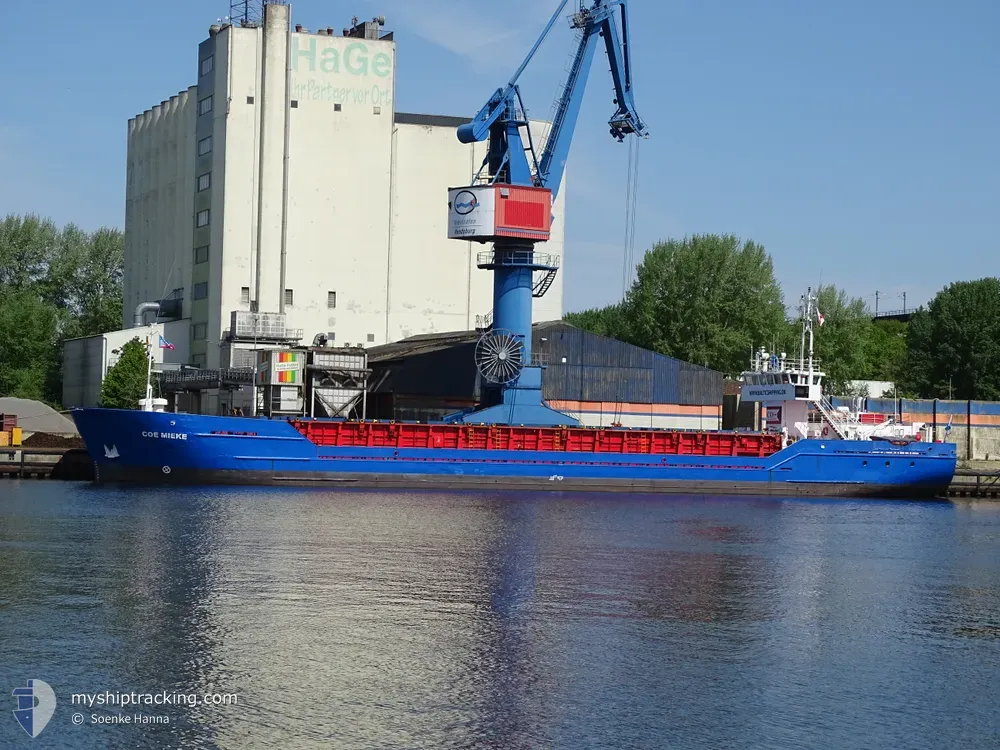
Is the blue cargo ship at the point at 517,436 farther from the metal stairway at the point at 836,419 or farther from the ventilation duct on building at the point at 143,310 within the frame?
the ventilation duct on building at the point at 143,310

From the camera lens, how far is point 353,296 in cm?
7344

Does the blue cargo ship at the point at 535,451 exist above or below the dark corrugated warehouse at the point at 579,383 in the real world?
below

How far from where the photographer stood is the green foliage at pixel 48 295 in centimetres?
8300

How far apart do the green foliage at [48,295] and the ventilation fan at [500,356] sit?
40.3 metres

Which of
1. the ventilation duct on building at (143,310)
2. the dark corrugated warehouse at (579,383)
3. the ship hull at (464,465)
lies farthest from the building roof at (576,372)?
the ventilation duct on building at (143,310)

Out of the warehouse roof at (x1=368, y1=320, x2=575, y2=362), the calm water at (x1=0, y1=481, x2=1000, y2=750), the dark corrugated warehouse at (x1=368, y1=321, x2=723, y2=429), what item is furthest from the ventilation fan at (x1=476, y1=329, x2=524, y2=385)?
the calm water at (x1=0, y1=481, x2=1000, y2=750)

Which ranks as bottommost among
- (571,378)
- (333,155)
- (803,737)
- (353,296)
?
(803,737)

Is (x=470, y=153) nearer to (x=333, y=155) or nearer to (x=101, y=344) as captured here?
(x=333, y=155)

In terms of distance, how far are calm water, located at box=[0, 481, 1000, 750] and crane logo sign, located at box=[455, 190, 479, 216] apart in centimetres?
1775

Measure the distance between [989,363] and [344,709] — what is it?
2922 inches

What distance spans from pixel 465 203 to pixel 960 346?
152 feet

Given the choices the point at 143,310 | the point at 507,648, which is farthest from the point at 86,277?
the point at 507,648

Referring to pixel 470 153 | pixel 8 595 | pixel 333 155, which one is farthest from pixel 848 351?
pixel 8 595
